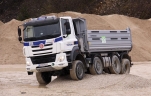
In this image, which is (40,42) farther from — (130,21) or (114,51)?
(130,21)

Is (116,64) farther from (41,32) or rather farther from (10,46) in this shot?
(10,46)

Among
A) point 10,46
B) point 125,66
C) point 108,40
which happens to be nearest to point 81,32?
point 108,40

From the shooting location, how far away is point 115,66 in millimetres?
21109

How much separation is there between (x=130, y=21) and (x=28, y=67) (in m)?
32.7

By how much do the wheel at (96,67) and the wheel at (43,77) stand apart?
83.3 inches

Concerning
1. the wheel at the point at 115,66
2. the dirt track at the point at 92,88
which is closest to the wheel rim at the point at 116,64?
the wheel at the point at 115,66

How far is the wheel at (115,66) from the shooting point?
20.7m

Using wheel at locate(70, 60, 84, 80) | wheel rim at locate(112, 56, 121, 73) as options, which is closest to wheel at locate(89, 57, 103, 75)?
wheel at locate(70, 60, 84, 80)

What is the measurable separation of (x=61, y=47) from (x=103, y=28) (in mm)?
24730

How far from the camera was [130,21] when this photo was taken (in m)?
48.1

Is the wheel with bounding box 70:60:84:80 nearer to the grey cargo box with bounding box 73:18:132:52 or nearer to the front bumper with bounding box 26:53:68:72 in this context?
the front bumper with bounding box 26:53:68:72

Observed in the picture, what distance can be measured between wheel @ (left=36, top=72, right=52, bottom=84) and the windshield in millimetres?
2432

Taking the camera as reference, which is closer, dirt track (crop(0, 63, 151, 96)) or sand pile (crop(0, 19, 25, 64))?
dirt track (crop(0, 63, 151, 96))

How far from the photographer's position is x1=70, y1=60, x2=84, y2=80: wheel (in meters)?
17.1
